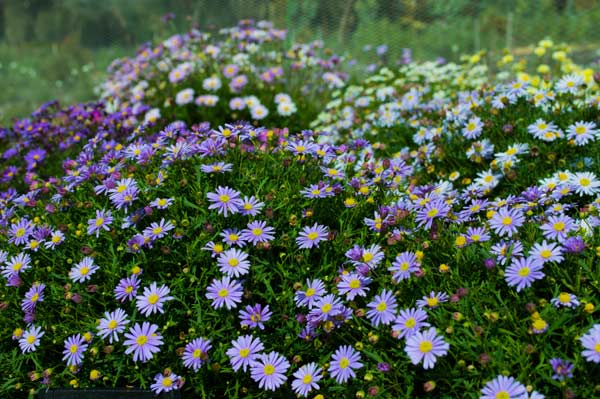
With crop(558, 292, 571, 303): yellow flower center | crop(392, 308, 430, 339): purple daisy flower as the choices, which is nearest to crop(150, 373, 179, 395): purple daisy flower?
crop(392, 308, 430, 339): purple daisy flower

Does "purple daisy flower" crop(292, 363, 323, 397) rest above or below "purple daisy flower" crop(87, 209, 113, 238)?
below

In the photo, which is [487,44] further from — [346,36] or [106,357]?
[106,357]

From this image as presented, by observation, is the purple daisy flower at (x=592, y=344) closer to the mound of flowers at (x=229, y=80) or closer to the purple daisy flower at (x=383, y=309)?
the purple daisy flower at (x=383, y=309)

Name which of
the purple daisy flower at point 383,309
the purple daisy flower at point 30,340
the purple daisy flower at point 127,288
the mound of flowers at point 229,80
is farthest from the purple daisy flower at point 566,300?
the mound of flowers at point 229,80

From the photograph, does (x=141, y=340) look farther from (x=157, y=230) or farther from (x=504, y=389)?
(x=504, y=389)

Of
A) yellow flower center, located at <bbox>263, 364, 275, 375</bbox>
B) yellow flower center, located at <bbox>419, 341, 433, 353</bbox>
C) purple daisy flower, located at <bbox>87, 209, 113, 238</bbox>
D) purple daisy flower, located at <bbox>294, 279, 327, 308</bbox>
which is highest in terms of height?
yellow flower center, located at <bbox>419, 341, 433, 353</bbox>

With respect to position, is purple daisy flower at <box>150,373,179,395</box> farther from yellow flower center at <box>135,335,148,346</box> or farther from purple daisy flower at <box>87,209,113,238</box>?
purple daisy flower at <box>87,209,113,238</box>

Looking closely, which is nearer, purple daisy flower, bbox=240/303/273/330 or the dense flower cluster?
the dense flower cluster
